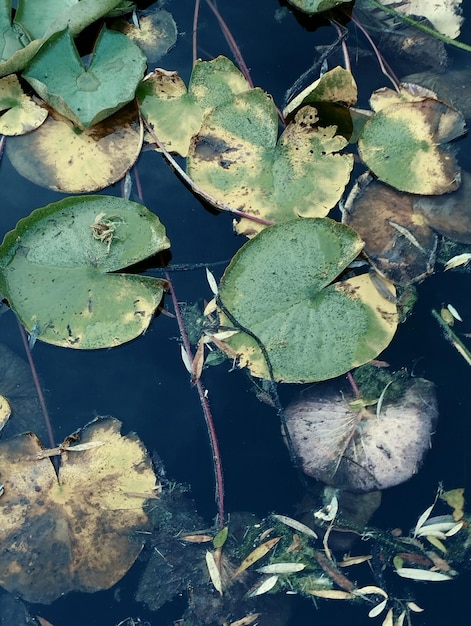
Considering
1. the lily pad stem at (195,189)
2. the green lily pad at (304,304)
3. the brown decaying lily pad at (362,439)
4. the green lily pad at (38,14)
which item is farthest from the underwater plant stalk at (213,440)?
the green lily pad at (38,14)

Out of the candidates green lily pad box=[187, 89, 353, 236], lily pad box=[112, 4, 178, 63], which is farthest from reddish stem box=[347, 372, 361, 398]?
lily pad box=[112, 4, 178, 63]

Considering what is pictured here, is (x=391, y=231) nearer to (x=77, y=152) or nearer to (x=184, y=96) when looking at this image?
(x=184, y=96)

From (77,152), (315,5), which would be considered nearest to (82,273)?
(77,152)

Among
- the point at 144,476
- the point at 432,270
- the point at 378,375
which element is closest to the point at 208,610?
the point at 144,476

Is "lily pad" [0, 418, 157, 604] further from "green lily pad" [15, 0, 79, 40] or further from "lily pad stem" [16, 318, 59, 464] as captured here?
"green lily pad" [15, 0, 79, 40]

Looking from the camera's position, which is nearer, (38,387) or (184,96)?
(38,387)

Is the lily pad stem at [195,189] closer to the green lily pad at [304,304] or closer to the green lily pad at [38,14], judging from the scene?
the green lily pad at [304,304]
